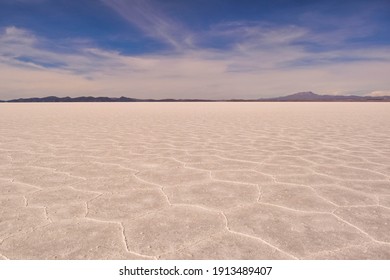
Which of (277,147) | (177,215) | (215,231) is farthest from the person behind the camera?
(277,147)

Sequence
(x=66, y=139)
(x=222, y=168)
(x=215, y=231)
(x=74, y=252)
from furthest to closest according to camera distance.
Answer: (x=66, y=139)
(x=222, y=168)
(x=215, y=231)
(x=74, y=252)

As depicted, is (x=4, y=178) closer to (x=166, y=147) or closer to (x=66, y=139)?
(x=166, y=147)

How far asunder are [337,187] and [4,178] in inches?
103

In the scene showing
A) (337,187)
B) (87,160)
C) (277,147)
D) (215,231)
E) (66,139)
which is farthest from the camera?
(66,139)

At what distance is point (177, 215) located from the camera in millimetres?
1681

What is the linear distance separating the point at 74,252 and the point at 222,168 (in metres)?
1.66

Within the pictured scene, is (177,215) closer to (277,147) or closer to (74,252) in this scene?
(74,252)

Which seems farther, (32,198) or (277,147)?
(277,147)

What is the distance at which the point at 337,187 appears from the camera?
7.13ft
